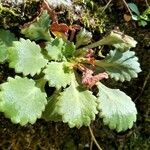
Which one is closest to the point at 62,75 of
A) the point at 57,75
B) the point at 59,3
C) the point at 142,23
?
the point at 57,75

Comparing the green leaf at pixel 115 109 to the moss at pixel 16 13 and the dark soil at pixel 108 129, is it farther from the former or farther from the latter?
the moss at pixel 16 13

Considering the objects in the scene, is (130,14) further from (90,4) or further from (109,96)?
(109,96)

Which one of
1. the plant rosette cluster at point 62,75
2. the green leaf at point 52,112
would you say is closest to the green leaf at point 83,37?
the plant rosette cluster at point 62,75

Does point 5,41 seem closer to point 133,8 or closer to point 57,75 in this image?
point 57,75

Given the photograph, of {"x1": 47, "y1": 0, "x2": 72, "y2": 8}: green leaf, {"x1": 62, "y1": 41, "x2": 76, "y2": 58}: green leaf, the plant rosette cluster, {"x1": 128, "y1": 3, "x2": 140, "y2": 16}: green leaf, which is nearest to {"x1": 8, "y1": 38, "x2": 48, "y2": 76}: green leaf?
the plant rosette cluster

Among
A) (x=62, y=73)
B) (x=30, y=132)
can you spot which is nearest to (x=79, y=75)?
(x=62, y=73)

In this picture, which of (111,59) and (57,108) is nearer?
(57,108)

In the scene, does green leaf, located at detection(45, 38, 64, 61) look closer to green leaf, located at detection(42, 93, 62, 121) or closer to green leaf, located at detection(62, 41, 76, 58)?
green leaf, located at detection(62, 41, 76, 58)
